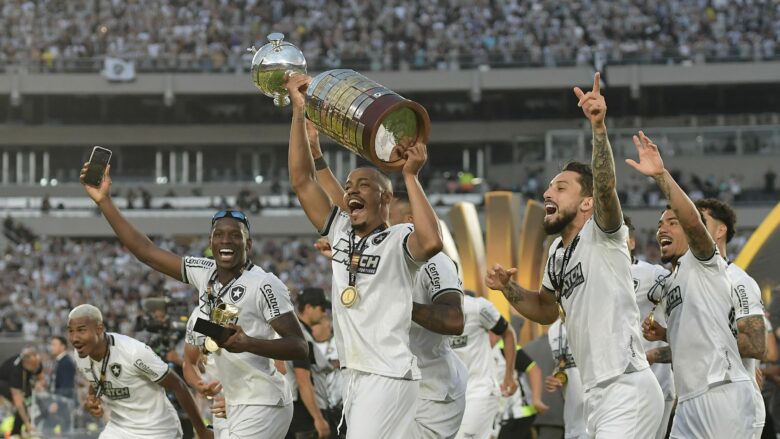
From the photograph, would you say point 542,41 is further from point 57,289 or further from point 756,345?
point 756,345

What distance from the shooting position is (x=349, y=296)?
616 cm

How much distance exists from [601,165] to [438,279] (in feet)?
4.94

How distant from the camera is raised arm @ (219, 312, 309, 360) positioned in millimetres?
6242

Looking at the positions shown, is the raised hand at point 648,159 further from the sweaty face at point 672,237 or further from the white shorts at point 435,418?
the white shorts at point 435,418

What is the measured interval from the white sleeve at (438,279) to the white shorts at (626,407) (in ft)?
3.83

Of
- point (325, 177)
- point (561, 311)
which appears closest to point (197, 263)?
point (325, 177)

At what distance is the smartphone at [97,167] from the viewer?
7.08 metres

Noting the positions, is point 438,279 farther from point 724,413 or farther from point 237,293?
point 724,413

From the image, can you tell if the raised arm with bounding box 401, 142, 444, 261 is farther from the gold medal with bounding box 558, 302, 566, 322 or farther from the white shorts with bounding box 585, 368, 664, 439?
the white shorts with bounding box 585, 368, 664, 439

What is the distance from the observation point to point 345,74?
245 inches

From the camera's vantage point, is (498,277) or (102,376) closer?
(498,277)

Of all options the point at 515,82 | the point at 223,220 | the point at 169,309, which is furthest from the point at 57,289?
the point at 223,220

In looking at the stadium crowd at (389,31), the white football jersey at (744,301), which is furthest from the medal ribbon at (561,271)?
the stadium crowd at (389,31)

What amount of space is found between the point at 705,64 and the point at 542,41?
621cm
